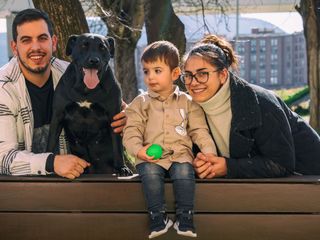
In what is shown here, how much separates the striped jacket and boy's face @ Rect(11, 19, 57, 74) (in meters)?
0.09

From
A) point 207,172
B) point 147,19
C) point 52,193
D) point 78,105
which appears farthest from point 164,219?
point 147,19

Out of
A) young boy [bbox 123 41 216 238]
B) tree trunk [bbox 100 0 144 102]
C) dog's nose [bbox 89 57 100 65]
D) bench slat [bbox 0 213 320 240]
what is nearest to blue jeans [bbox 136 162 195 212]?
young boy [bbox 123 41 216 238]

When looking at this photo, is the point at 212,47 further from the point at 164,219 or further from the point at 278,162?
the point at 164,219

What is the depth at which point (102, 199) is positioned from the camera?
117 inches

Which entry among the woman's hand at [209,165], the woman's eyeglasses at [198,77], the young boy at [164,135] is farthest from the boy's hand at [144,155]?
the woman's eyeglasses at [198,77]

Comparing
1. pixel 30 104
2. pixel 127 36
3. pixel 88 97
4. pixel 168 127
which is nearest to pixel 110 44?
pixel 88 97

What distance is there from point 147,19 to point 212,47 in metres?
6.84

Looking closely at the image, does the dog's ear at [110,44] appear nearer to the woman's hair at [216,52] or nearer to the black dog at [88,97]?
the black dog at [88,97]

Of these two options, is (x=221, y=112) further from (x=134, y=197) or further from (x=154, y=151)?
(x=134, y=197)

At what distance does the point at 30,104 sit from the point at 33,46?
0.36 metres

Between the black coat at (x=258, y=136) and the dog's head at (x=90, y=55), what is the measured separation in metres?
0.79

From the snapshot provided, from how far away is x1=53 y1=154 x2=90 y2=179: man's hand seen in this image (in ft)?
9.79

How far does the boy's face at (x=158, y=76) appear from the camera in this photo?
10.1 ft

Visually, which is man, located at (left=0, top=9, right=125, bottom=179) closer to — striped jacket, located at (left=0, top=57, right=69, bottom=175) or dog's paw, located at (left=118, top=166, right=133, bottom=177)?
striped jacket, located at (left=0, top=57, right=69, bottom=175)
